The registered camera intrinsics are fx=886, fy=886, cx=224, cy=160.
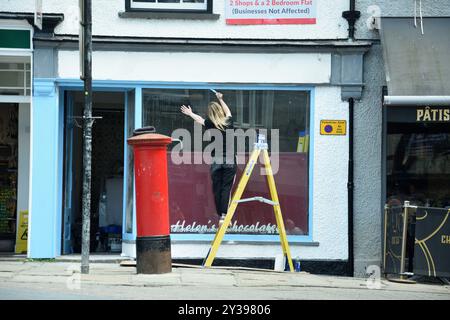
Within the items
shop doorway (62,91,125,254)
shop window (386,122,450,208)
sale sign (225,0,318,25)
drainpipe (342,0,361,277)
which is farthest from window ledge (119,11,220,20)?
shop window (386,122,450,208)

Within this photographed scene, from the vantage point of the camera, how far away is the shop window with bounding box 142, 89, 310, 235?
1402 cm

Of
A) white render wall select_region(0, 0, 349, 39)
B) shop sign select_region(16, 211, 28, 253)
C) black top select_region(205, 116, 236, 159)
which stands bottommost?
shop sign select_region(16, 211, 28, 253)

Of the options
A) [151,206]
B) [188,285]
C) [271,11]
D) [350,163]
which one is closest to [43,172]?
[151,206]

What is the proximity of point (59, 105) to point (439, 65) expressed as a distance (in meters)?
5.96

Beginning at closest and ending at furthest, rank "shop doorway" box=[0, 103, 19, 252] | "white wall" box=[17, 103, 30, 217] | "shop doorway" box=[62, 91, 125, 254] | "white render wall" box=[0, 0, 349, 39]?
"white render wall" box=[0, 0, 349, 39] < "shop doorway" box=[62, 91, 125, 254] < "white wall" box=[17, 103, 30, 217] < "shop doorway" box=[0, 103, 19, 252]

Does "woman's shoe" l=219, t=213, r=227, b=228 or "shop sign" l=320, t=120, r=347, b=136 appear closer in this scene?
"woman's shoe" l=219, t=213, r=227, b=228

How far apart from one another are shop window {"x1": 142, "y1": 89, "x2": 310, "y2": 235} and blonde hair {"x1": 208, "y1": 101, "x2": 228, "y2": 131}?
0.10 metres

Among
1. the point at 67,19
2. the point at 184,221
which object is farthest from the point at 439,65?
the point at 67,19

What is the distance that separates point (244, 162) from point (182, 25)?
93.2 inches

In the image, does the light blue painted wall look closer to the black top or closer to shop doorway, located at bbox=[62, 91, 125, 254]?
shop doorway, located at bbox=[62, 91, 125, 254]

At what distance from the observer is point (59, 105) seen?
14.1 m

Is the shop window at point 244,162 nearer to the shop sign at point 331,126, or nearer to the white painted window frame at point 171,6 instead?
the shop sign at point 331,126

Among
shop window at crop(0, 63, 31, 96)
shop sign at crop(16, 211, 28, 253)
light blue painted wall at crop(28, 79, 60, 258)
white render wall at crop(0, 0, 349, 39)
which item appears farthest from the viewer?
shop sign at crop(16, 211, 28, 253)

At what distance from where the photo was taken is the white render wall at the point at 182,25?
13750 millimetres
